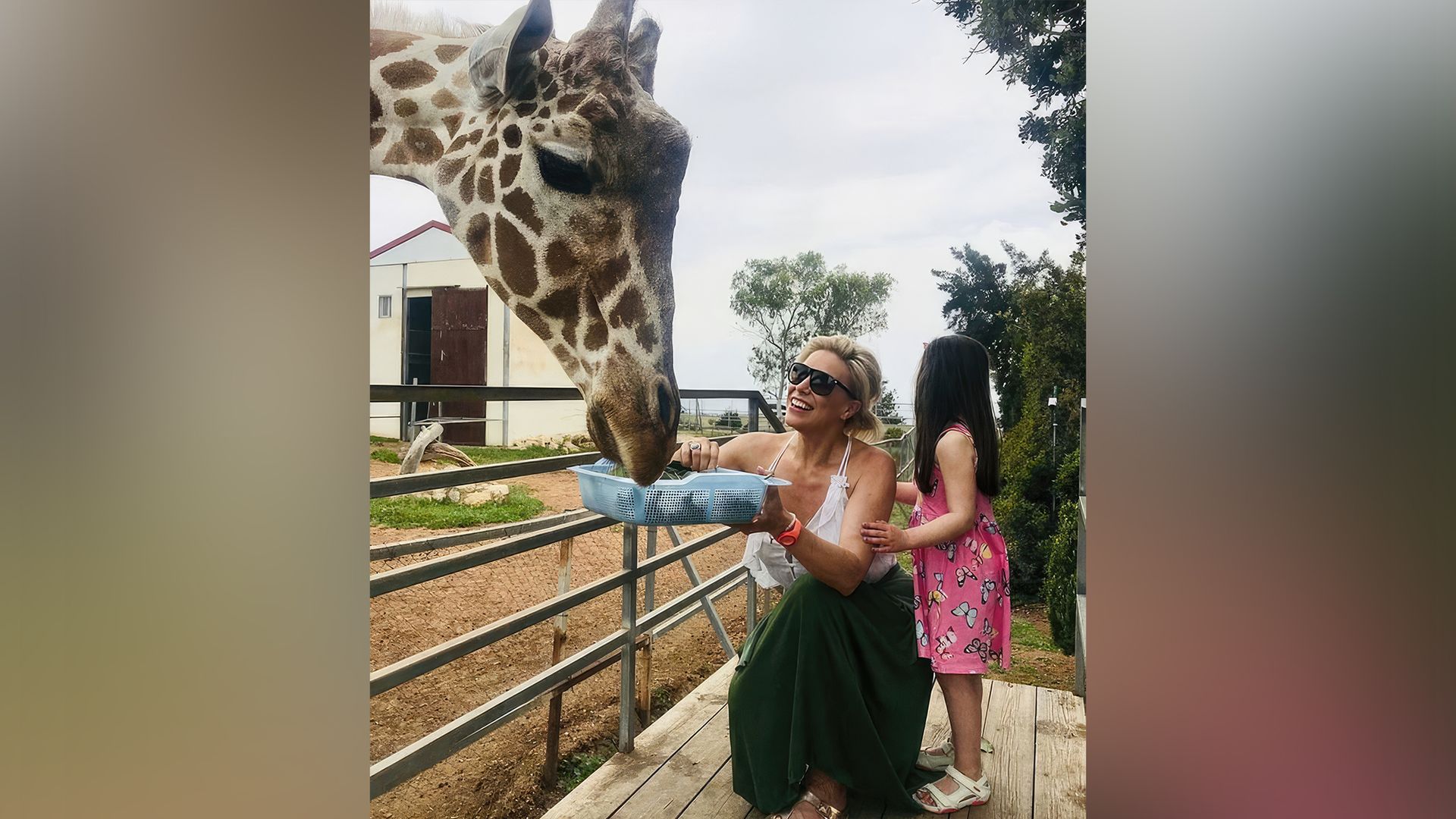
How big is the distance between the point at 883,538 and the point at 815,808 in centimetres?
51

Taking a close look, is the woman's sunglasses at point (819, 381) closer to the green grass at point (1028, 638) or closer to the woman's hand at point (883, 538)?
the woman's hand at point (883, 538)

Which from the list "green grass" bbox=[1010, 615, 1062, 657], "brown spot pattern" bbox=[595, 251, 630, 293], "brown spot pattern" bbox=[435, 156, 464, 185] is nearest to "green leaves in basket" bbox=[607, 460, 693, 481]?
"brown spot pattern" bbox=[595, 251, 630, 293]

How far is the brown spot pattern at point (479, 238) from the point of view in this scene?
150 cm

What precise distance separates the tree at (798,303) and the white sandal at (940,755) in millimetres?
1434

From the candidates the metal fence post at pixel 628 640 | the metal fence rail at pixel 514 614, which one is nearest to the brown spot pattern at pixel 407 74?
the metal fence rail at pixel 514 614

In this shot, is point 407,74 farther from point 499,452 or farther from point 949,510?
point 949,510

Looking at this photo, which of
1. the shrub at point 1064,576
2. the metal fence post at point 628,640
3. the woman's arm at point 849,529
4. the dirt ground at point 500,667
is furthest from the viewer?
the shrub at point 1064,576

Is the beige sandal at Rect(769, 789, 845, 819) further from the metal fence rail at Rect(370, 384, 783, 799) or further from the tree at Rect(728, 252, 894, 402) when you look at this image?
the tree at Rect(728, 252, 894, 402)

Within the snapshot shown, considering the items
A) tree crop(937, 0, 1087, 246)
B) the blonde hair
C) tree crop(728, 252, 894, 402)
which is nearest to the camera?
the blonde hair

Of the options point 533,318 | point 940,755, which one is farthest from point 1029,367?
point 533,318

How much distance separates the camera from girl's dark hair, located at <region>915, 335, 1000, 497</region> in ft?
4.25

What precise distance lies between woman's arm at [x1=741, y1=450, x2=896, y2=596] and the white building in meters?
0.71
